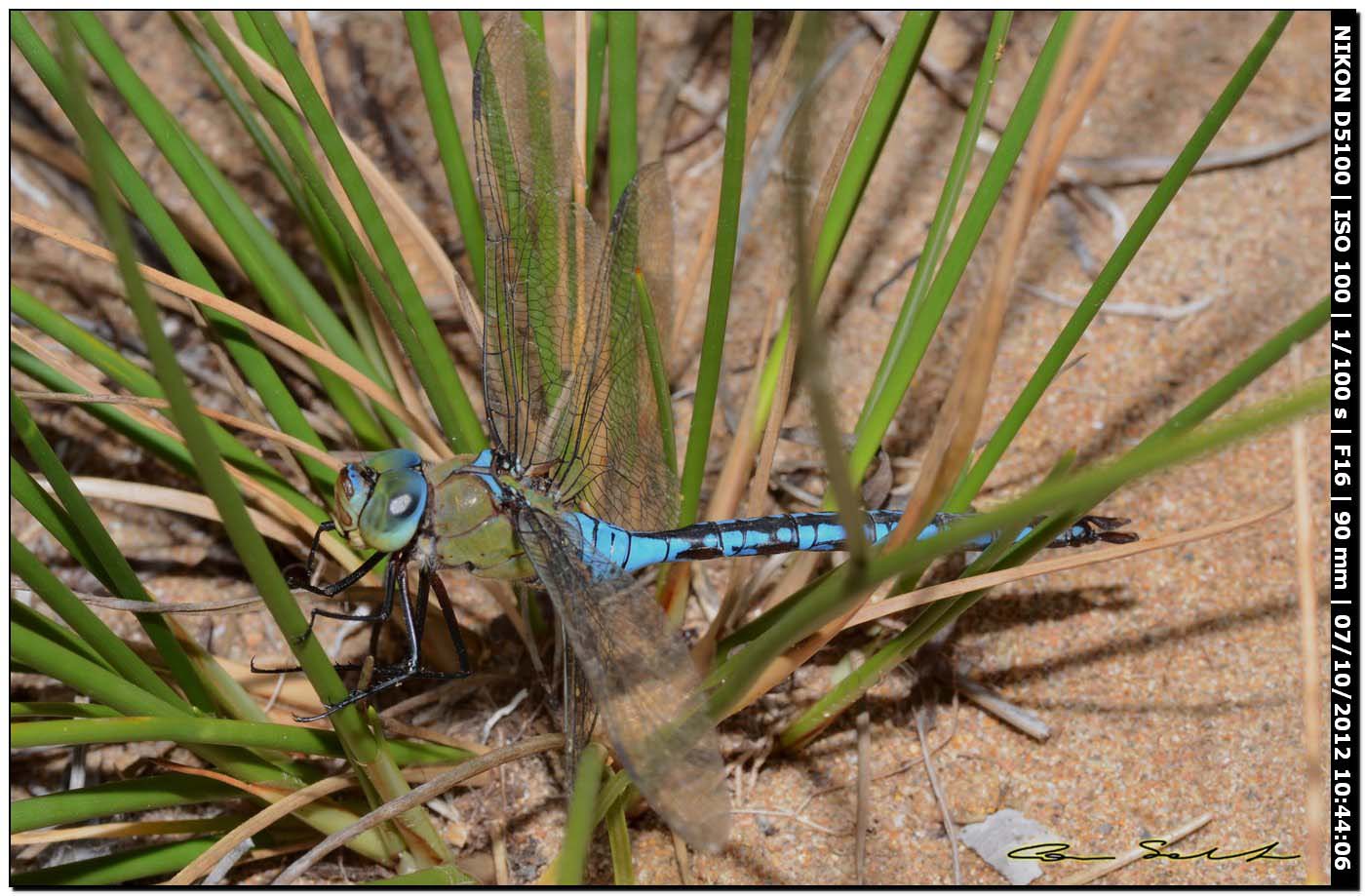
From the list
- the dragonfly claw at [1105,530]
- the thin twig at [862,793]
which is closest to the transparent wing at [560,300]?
the thin twig at [862,793]

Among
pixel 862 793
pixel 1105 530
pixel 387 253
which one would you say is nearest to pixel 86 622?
pixel 387 253

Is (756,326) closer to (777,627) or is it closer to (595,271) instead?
(595,271)

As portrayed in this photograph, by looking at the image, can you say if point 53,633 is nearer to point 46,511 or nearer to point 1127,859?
point 46,511

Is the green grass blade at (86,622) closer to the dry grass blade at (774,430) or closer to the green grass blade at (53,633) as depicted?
the green grass blade at (53,633)

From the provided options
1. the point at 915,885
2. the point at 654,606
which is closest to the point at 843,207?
the point at 654,606

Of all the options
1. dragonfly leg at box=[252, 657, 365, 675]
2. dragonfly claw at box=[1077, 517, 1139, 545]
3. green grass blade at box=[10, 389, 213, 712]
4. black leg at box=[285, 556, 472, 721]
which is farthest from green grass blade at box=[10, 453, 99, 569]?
dragonfly claw at box=[1077, 517, 1139, 545]

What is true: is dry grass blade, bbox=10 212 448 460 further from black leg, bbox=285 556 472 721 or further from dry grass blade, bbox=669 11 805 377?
dry grass blade, bbox=669 11 805 377
